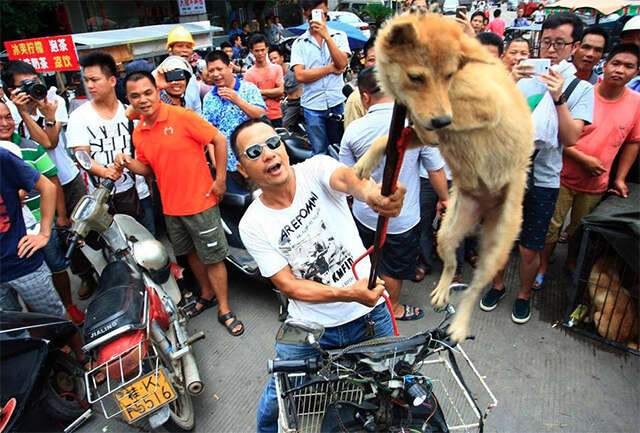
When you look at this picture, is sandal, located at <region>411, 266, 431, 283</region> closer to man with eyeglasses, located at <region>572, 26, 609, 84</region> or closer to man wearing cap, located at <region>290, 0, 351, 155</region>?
man wearing cap, located at <region>290, 0, 351, 155</region>

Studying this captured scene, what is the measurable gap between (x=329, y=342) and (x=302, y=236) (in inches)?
24.9

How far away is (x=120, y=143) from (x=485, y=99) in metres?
3.67

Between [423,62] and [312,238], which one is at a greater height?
[423,62]

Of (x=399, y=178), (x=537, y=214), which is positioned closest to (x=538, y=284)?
(x=537, y=214)

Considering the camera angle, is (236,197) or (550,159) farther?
(236,197)

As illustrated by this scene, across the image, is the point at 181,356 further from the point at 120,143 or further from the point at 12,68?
the point at 12,68

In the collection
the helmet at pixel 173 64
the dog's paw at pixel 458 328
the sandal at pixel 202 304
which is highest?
the helmet at pixel 173 64

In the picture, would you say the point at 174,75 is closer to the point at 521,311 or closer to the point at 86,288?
the point at 86,288

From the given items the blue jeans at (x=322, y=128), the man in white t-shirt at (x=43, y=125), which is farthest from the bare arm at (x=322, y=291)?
the blue jeans at (x=322, y=128)

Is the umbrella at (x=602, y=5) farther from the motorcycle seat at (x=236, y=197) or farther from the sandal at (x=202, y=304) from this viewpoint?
the sandal at (x=202, y=304)

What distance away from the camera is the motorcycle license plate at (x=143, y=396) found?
2.30m

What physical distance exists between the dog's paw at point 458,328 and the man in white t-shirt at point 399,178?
124 centimetres

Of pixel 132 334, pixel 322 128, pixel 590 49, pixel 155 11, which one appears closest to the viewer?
pixel 132 334

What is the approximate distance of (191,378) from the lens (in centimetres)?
286
